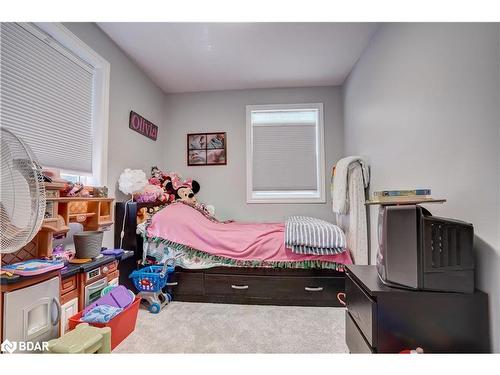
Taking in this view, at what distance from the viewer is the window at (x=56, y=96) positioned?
54.2 inches

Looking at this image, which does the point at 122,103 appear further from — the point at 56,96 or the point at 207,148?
the point at 207,148

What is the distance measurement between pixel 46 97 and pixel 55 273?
49.8 inches

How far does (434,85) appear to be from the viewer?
124 cm

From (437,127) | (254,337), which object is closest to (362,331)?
(254,337)

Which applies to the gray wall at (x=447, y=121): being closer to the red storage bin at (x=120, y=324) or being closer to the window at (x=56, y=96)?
the red storage bin at (x=120, y=324)

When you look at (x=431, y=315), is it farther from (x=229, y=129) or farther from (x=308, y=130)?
(x=229, y=129)

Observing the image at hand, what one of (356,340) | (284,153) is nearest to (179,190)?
(284,153)

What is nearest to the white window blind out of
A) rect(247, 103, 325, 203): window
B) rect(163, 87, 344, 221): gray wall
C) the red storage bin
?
the red storage bin

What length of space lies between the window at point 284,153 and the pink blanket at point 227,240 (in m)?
1.12

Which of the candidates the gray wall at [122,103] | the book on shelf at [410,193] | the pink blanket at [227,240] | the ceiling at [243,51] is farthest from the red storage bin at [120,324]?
the ceiling at [243,51]

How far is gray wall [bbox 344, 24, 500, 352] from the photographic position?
909 mm

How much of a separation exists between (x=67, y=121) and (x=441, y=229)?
2.53 m

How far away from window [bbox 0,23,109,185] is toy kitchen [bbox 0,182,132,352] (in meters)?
0.44

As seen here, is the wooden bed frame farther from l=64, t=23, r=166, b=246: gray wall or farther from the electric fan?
the electric fan
